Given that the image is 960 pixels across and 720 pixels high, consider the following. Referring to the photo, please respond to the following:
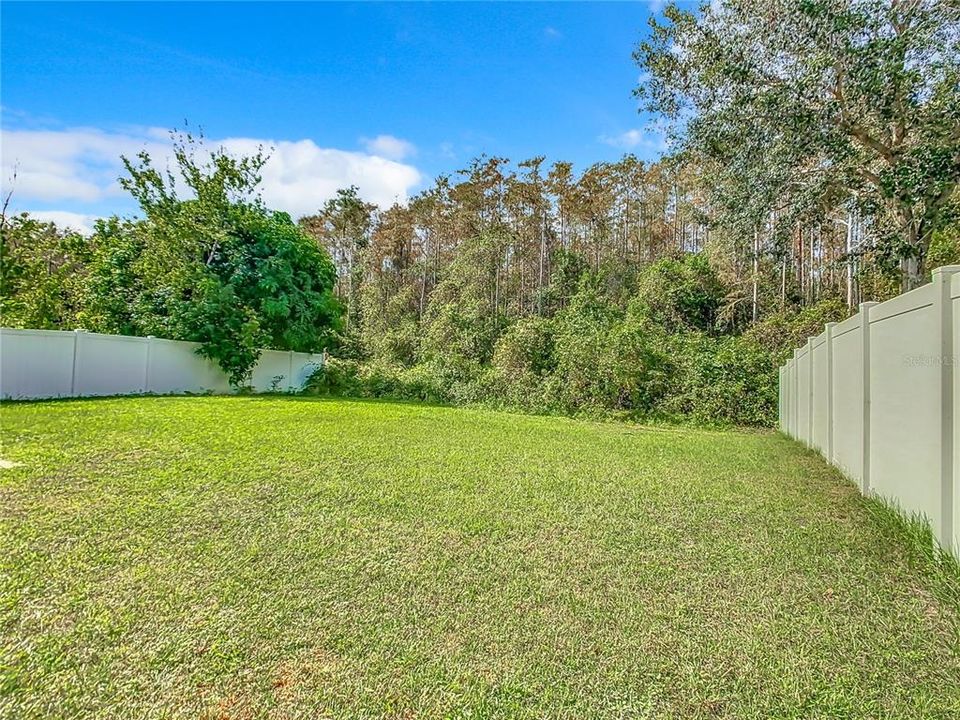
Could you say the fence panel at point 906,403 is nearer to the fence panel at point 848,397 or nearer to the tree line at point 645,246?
the fence panel at point 848,397

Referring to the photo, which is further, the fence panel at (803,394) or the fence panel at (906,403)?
the fence panel at (803,394)

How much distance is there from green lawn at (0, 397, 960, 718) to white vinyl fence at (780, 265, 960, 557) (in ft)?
0.94

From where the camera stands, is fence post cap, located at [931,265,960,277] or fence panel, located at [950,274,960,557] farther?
fence post cap, located at [931,265,960,277]

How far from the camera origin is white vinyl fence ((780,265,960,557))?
2.22 m

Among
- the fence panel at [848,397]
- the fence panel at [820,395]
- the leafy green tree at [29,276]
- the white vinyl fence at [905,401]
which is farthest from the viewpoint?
the leafy green tree at [29,276]

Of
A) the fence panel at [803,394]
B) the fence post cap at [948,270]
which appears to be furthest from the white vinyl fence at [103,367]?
the fence panel at [803,394]

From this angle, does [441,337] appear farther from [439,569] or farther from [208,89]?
[439,569]

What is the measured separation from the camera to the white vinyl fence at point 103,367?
7.90 meters

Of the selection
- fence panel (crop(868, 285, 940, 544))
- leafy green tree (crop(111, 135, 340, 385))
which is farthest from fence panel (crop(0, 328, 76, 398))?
fence panel (crop(868, 285, 940, 544))

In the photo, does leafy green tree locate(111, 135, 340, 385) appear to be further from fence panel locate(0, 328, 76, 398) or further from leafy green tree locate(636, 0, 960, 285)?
leafy green tree locate(636, 0, 960, 285)

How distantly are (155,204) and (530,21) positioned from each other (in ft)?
29.9

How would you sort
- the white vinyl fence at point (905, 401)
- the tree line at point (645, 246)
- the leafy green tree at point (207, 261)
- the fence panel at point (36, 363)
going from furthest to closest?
1. the leafy green tree at point (207, 261)
2. the fence panel at point (36, 363)
3. the tree line at point (645, 246)
4. the white vinyl fence at point (905, 401)

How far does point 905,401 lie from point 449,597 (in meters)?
2.72

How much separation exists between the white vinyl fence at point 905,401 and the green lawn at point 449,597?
0.29 metres
